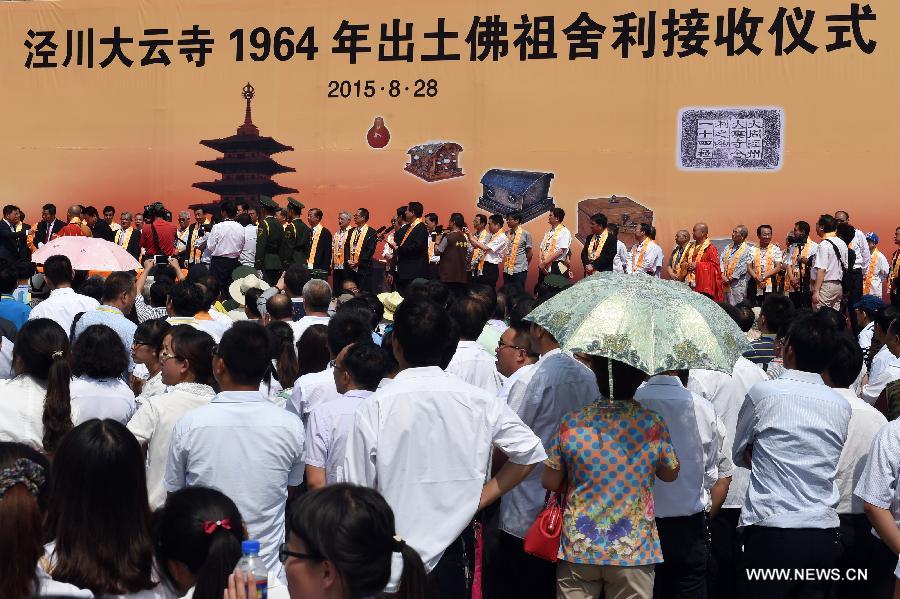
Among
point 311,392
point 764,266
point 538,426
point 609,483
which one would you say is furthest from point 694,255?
point 609,483

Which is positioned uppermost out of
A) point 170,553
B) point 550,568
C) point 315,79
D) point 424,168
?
point 315,79

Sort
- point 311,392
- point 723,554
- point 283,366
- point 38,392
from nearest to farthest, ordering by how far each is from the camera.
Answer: point 38,392
point 311,392
point 723,554
point 283,366

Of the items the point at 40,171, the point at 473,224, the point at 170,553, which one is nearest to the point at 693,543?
the point at 170,553

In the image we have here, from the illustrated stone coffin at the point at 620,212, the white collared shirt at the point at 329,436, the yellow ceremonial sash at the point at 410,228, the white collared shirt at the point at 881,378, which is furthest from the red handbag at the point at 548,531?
the illustrated stone coffin at the point at 620,212

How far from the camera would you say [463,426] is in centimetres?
408

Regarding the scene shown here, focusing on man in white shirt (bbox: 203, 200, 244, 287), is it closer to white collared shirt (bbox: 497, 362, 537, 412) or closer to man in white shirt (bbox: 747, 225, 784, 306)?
man in white shirt (bbox: 747, 225, 784, 306)

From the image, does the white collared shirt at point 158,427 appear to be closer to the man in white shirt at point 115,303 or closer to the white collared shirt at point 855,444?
the man in white shirt at point 115,303

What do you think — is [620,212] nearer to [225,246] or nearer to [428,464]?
[225,246]

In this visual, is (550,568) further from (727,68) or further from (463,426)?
(727,68)

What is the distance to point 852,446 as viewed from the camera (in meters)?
5.26

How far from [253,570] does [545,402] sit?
222 cm

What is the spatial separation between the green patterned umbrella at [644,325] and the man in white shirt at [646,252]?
1212 centimetres

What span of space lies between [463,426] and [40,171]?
17158mm

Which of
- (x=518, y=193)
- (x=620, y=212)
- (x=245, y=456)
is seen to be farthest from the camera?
(x=518, y=193)
